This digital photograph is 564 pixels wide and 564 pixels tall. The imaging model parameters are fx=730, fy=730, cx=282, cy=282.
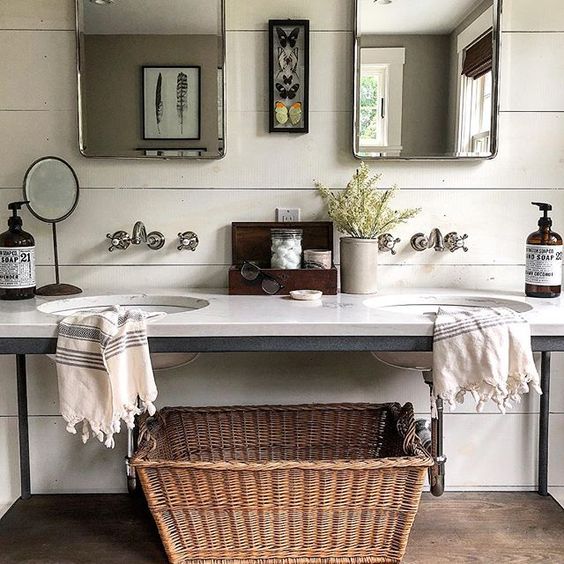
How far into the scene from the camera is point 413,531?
2.15 m

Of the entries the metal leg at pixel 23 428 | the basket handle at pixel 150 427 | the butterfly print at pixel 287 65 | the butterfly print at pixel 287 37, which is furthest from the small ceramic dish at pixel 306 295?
the metal leg at pixel 23 428

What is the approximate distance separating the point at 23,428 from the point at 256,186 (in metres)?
1.08

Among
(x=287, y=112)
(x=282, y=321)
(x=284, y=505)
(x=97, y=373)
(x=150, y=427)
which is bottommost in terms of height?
(x=284, y=505)

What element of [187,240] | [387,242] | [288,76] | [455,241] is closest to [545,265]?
[455,241]

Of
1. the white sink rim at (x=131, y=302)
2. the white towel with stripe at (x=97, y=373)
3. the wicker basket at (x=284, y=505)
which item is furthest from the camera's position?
the white sink rim at (x=131, y=302)

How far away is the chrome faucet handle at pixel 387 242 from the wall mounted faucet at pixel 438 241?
6 centimetres

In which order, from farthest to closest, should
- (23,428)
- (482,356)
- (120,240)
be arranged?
(23,428)
(120,240)
(482,356)

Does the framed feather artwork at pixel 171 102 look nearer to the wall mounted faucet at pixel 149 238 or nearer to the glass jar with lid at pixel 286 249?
the wall mounted faucet at pixel 149 238

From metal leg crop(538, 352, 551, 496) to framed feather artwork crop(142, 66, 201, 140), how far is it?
4.32 ft

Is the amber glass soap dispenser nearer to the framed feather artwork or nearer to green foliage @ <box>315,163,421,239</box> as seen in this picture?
green foliage @ <box>315,163,421,239</box>

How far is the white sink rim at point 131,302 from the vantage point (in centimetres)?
208

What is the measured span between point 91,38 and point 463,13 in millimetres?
1128

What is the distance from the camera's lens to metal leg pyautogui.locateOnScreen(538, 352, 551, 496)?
2332 mm

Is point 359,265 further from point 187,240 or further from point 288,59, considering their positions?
point 288,59
